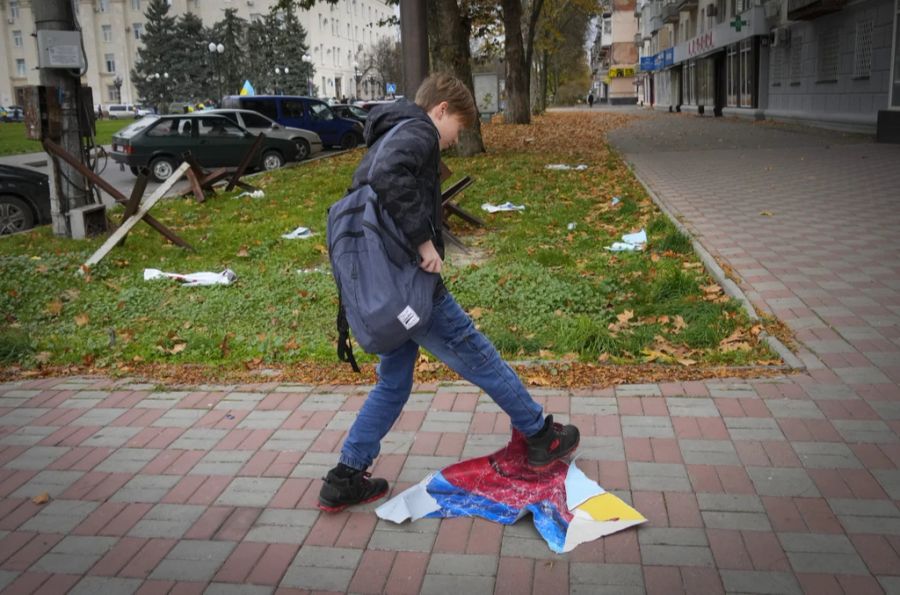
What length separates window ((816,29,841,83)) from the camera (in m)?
25.2

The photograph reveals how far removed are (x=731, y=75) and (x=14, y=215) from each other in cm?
3509

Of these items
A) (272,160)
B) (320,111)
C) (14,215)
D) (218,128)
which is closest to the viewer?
(14,215)

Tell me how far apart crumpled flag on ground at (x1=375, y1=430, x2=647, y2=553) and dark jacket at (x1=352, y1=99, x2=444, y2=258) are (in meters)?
→ 1.13

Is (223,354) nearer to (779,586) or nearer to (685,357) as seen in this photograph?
(685,357)

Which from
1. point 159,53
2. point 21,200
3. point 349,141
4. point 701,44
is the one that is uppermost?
point 159,53

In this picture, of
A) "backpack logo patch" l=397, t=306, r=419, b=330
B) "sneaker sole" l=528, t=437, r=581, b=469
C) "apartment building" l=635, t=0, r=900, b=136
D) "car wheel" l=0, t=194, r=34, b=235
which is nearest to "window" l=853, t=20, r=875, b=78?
"apartment building" l=635, t=0, r=900, b=136

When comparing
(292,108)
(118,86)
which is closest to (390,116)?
(292,108)

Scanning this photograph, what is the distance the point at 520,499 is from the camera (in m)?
3.65

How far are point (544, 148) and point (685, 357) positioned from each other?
17350 millimetres

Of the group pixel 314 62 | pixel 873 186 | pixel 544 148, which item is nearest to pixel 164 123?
pixel 544 148

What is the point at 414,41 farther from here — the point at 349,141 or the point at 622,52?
the point at 622,52

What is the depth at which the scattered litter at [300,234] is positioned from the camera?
393 inches

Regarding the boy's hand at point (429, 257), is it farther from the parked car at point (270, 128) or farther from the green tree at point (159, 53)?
the green tree at point (159, 53)

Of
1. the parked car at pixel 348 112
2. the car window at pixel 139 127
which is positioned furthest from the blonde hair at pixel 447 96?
the parked car at pixel 348 112
